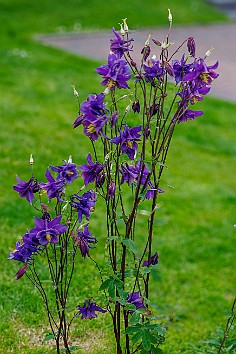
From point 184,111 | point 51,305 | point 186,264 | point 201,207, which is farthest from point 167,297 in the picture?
point 184,111

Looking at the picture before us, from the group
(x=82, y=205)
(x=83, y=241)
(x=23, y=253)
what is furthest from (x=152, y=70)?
(x=23, y=253)

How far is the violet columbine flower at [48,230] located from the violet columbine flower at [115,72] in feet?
1.78

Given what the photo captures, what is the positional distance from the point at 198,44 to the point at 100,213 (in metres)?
7.55

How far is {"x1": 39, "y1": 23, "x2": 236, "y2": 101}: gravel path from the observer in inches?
410

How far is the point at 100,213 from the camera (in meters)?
5.59

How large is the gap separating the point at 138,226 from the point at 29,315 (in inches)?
66.1

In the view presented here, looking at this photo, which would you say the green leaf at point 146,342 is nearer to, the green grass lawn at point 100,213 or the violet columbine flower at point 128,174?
the green grass lawn at point 100,213

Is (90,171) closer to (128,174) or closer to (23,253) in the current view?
(128,174)

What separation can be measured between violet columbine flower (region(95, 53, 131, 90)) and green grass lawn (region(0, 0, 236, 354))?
67 cm

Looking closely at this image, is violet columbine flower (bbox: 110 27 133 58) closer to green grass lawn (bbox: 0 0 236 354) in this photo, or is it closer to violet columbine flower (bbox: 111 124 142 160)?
violet columbine flower (bbox: 111 124 142 160)

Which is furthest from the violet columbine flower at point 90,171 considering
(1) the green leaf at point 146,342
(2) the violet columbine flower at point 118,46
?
(1) the green leaf at point 146,342

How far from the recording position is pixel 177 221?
5.62 metres

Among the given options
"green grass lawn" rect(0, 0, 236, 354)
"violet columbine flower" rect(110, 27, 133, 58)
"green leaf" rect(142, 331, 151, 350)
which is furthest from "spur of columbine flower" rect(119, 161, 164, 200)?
"green leaf" rect(142, 331, 151, 350)

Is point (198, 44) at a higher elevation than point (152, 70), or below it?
below
